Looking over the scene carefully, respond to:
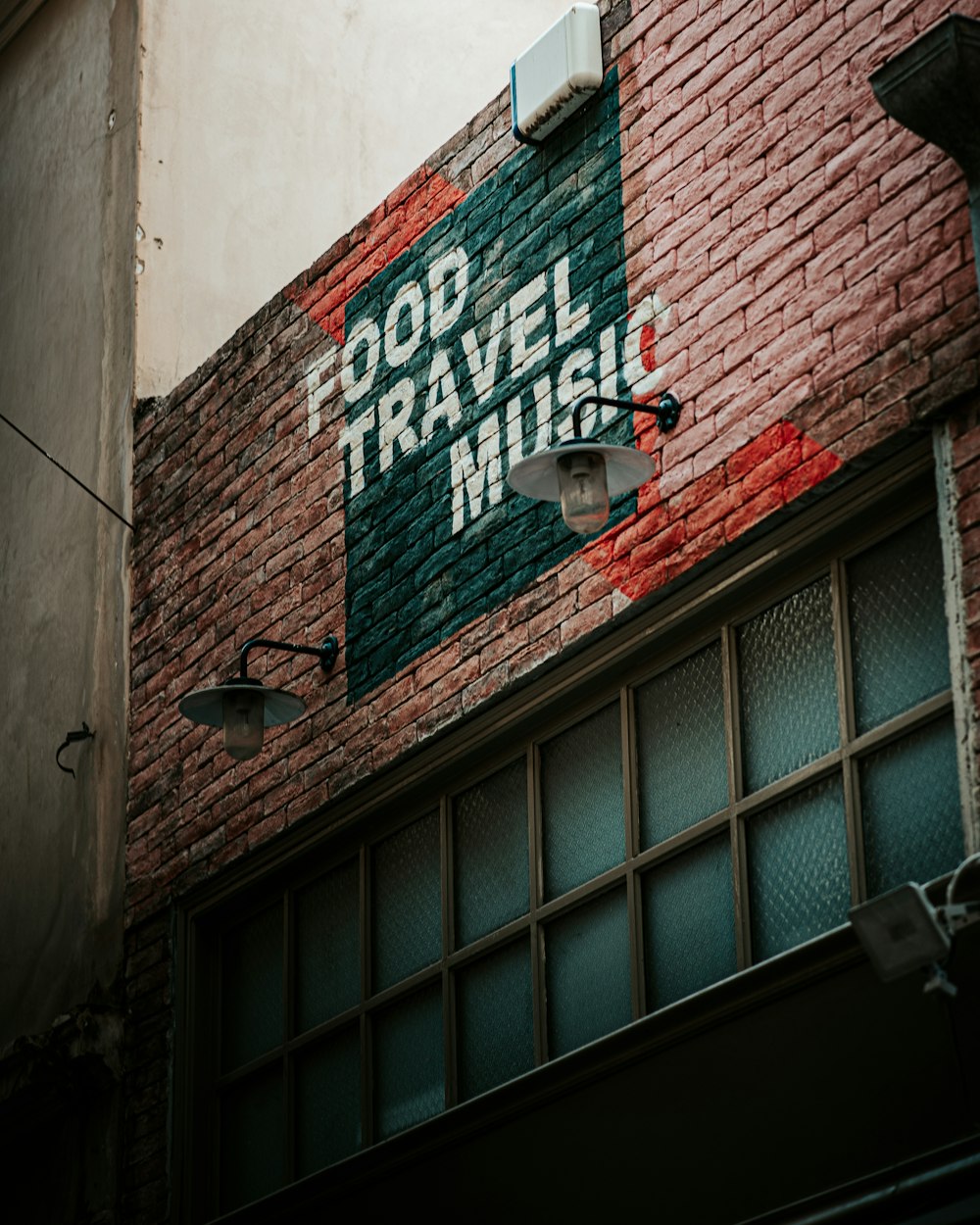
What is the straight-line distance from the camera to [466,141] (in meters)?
9.66

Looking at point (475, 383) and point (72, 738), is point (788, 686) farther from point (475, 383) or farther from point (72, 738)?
point (72, 738)

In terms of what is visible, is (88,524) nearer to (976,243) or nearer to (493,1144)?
(493,1144)

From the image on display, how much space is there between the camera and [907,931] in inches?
225

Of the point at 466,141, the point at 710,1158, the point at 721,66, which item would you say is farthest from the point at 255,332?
the point at 710,1158

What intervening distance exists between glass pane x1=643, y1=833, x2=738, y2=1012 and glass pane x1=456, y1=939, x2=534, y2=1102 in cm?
69

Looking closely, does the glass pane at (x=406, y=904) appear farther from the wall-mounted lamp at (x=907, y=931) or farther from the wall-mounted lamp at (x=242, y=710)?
the wall-mounted lamp at (x=907, y=931)

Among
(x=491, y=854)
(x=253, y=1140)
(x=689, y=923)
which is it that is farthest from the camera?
(x=253, y=1140)

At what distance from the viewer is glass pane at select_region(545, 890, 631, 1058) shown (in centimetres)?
788

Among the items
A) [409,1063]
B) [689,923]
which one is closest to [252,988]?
[409,1063]

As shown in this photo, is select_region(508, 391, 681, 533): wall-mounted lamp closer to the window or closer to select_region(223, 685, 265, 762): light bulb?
the window

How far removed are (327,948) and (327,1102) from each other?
65cm

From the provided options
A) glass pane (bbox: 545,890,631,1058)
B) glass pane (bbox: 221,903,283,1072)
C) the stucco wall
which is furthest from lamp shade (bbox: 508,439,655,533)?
the stucco wall

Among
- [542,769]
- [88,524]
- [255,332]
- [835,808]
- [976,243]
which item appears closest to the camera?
[976,243]

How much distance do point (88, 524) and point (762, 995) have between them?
587 centimetres
